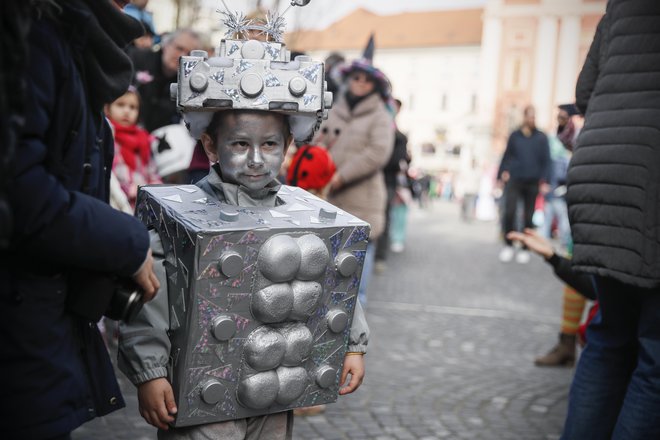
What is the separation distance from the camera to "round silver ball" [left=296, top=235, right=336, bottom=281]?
2051 millimetres

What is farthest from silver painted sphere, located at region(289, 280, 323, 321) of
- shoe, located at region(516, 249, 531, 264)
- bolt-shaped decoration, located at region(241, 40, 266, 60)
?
shoe, located at region(516, 249, 531, 264)

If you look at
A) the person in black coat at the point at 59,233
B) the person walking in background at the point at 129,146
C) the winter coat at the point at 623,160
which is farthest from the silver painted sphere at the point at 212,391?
the person walking in background at the point at 129,146

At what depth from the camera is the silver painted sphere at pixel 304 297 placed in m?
2.08

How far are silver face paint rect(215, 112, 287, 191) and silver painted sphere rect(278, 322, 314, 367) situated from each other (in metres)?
0.42

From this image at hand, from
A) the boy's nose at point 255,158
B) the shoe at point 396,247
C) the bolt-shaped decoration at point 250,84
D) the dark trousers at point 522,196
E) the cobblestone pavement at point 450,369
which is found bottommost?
the shoe at point 396,247

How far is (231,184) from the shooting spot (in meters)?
2.19

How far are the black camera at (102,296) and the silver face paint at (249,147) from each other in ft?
1.69

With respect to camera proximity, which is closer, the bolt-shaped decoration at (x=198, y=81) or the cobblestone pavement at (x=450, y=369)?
the bolt-shaped decoration at (x=198, y=81)

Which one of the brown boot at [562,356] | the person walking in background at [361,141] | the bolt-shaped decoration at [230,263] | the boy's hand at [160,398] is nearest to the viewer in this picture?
the bolt-shaped decoration at [230,263]

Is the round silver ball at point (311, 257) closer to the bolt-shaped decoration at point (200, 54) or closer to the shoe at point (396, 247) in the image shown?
the bolt-shaped decoration at point (200, 54)

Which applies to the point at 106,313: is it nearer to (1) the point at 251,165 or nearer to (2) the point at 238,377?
(2) the point at 238,377

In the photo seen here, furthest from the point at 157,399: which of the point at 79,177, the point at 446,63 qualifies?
the point at 446,63

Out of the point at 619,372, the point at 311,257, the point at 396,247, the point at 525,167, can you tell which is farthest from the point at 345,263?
the point at 396,247

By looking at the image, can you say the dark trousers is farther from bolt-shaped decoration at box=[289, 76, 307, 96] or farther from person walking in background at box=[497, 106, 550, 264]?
bolt-shaped decoration at box=[289, 76, 307, 96]
